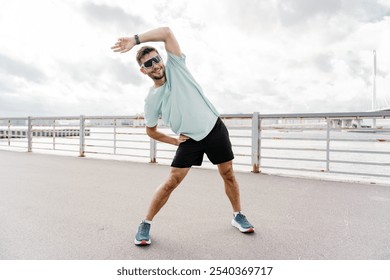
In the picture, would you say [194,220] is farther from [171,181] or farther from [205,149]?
[205,149]

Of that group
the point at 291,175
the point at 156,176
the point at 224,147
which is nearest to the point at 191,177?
the point at 156,176

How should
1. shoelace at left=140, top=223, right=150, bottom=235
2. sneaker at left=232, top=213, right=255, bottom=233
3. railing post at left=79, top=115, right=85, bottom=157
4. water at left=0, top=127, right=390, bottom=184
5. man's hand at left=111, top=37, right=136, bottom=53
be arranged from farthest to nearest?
railing post at left=79, top=115, right=85, bottom=157 → water at left=0, top=127, right=390, bottom=184 → sneaker at left=232, top=213, right=255, bottom=233 → shoelace at left=140, top=223, right=150, bottom=235 → man's hand at left=111, top=37, right=136, bottom=53

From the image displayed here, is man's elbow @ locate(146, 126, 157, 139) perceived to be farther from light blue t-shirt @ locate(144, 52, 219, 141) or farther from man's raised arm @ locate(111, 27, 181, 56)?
man's raised arm @ locate(111, 27, 181, 56)

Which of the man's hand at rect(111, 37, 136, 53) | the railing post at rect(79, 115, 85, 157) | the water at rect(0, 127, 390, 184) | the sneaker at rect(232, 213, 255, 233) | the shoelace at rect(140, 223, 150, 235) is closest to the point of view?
the man's hand at rect(111, 37, 136, 53)

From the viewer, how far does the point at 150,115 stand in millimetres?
1730

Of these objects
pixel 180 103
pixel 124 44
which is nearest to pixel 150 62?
pixel 124 44

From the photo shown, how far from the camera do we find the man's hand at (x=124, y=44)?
1.56 metres

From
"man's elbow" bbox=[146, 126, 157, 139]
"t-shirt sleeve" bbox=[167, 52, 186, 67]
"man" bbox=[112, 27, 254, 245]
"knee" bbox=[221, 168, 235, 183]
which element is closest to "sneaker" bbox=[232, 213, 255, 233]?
"man" bbox=[112, 27, 254, 245]

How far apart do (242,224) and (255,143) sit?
287cm

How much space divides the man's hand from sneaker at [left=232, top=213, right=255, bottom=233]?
1.48 meters

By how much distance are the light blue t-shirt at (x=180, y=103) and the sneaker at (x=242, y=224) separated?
76cm

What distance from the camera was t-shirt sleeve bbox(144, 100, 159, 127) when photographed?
1711mm

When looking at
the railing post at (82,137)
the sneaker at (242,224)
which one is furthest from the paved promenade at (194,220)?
the railing post at (82,137)
